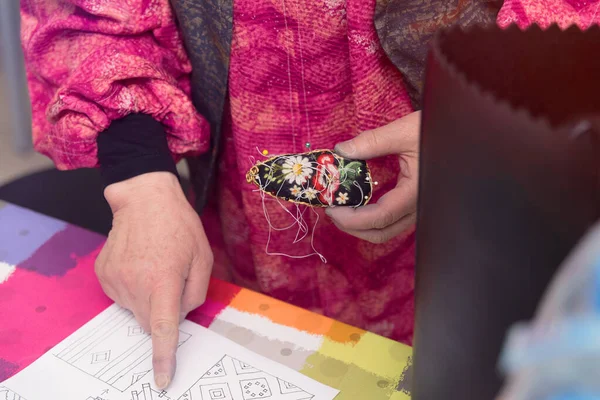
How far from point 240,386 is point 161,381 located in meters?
0.07

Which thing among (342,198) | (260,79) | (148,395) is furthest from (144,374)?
(260,79)

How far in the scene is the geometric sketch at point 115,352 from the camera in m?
0.55

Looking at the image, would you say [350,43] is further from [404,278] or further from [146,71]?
[404,278]

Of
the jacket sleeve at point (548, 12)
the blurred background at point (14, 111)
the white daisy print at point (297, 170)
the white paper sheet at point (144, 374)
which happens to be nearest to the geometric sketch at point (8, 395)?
the white paper sheet at point (144, 374)

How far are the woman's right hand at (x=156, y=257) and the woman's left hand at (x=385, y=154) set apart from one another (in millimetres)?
166

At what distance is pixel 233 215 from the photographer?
86cm

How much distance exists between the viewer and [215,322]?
621 millimetres

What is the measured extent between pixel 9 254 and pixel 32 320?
14 cm

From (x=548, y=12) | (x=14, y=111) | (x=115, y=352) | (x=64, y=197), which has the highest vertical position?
(x=548, y=12)

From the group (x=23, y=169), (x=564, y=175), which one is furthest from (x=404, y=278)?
(x=23, y=169)

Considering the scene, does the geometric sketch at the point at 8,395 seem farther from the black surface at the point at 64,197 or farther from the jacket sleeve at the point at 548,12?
the jacket sleeve at the point at 548,12

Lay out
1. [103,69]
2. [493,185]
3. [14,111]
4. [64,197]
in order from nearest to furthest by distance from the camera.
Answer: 1. [493,185]
2. [103,69]
3. [64,197]
4. [14,111]

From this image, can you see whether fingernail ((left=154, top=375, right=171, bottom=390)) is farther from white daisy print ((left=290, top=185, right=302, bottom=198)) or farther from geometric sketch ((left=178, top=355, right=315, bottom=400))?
white daisy print ((left=290, top=185, right=302, bottom=198))

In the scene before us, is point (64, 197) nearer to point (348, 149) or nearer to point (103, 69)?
point (103, 69)
